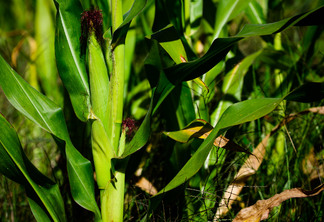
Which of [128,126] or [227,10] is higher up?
[227,10]

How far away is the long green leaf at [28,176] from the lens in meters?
0.75

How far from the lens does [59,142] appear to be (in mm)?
761

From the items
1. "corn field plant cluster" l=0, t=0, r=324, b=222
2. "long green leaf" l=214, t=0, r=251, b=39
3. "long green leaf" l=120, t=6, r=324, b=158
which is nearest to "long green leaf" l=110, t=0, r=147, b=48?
"corn field plant cluster" l=0, t=0, r=324, b=222

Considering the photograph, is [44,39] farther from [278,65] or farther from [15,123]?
[278,65]

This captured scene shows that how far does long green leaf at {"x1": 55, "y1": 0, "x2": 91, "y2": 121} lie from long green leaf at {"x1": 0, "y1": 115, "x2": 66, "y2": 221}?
0.56 ft

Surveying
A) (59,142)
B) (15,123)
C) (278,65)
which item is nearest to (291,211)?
(278,65)

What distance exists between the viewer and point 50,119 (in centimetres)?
81

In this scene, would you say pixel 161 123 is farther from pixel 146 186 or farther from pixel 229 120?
pixel 229 120

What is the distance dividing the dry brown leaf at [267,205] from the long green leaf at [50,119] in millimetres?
350

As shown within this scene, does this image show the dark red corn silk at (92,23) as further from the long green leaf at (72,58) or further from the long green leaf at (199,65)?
the long green leaf at (199,65)

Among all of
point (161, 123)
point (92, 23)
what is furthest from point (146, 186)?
point (92, 23)

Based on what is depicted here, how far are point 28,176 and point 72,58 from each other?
312 mm

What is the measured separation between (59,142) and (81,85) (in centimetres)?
18

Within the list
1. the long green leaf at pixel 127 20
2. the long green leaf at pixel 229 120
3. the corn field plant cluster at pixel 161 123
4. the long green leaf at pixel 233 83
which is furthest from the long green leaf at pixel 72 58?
the long green leaf at pixel 233 83
